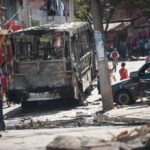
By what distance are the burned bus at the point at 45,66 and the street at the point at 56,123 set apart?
608mm

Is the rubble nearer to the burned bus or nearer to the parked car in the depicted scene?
the parked car

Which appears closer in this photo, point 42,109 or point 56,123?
point 56,123

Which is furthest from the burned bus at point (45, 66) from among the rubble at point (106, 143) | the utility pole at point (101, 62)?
the rubble at point (106, 143)

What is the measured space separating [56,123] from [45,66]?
4.73m

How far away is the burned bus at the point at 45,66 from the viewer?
20.5 metres

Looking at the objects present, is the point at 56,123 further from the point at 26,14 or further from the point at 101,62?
the point at 26,14

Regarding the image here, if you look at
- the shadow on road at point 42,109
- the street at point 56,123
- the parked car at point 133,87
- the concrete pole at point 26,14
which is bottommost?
the shadow on road at point 42,109

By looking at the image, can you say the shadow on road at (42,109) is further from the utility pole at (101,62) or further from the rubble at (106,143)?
the rubble at (106,143)

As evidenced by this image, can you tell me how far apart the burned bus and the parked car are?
1.40 metres

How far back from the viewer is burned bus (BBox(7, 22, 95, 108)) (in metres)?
20.5

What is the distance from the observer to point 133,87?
19984 mm

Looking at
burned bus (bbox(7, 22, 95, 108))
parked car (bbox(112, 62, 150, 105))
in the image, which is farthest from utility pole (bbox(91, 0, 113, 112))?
burned bus (bbox(7, 22, 95, 108))

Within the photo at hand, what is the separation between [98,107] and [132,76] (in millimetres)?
1465

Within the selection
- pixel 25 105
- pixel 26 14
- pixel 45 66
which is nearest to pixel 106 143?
pixel 45 66
